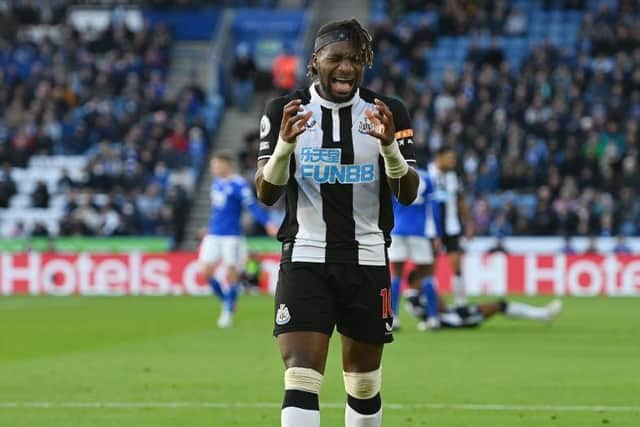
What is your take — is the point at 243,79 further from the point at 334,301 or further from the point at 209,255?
the point at 334,301

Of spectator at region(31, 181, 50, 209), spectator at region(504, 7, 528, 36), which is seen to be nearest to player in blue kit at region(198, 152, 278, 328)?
spectator at region(31, 181, 50, 209)

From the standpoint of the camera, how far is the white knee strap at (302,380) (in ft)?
19.6

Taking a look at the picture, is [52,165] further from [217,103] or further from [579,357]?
[579,357]

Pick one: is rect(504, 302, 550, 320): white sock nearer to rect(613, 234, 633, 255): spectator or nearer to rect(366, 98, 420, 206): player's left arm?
rect(613, 234, 633, 255): spectator

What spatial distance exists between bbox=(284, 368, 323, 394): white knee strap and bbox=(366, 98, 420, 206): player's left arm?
937 mm

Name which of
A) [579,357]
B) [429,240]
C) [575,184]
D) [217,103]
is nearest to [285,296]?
[579,357]

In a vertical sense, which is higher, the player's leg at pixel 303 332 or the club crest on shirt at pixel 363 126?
the club crest on shirt at pixel 363 126

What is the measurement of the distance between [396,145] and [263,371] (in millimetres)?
6166

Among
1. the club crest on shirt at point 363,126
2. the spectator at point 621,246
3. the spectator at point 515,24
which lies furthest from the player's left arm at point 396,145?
the spectator at point 515,24

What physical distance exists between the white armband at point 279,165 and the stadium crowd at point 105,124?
2442cm

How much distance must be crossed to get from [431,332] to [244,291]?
11.2m

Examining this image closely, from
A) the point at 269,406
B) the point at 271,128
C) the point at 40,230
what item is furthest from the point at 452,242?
the point at 40,230

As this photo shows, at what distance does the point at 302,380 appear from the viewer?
5.98 metres

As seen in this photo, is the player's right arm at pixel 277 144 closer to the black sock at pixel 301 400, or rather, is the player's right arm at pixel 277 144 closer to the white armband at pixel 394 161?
the white armband at pixel 394 161
